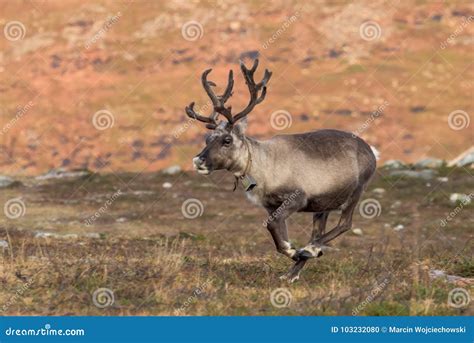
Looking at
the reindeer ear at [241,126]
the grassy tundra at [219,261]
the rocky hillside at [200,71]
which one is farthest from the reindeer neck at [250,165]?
the rocky hillside at [200,71]

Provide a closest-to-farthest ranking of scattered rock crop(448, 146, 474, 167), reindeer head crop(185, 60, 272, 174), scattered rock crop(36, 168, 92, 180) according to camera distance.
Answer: reindeer head crop(185, 60, 272, 174) → scattered rock crop(448, 146, 474, 167) → scattered rock crop(36, 168, 92, 180)

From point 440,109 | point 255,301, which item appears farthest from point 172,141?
point 255,301

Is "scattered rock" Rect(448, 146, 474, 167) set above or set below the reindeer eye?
below

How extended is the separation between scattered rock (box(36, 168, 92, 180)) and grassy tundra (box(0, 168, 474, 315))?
441 cm

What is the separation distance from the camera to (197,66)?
140 ft

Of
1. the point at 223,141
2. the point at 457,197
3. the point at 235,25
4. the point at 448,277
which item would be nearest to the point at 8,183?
the point at 457,197

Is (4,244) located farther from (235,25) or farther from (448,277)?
(235,25)

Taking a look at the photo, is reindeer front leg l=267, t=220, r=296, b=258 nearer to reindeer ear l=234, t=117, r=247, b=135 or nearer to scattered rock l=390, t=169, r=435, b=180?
reindeer ear l=234, t=117, r=247, b=135

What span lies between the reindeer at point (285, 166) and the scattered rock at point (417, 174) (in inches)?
526

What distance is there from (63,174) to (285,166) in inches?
778

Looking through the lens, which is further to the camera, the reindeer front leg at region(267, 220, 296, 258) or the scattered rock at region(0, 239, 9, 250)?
the scattered rock at region(0, 239, 9, 250)

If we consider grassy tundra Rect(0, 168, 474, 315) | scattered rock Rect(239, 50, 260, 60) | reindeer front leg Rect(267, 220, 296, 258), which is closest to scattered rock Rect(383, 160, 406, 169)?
grassy tundra Rect(0, 168, 474, 315)

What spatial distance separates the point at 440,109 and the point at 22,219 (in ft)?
73.8

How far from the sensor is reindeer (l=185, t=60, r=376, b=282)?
507 inches
